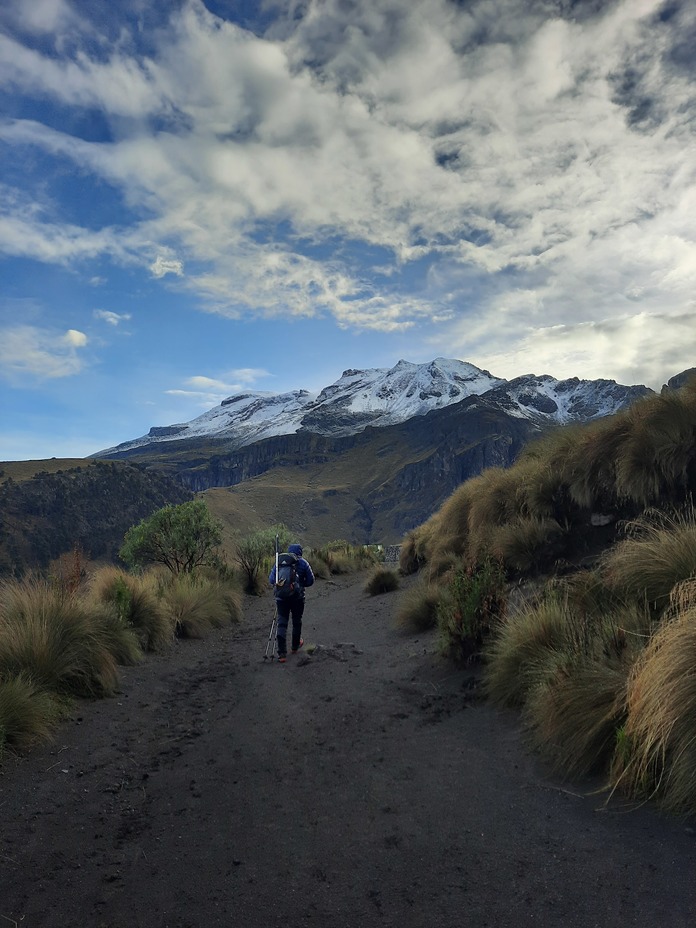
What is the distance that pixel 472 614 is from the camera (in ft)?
24.8

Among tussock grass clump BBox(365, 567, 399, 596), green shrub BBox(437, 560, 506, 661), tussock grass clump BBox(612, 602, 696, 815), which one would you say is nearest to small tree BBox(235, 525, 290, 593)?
tussock grass clump BBox(365, 567, 399, 596)

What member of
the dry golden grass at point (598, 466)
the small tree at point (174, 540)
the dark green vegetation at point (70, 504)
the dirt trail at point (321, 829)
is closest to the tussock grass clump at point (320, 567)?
the small tree at point (174, 540)

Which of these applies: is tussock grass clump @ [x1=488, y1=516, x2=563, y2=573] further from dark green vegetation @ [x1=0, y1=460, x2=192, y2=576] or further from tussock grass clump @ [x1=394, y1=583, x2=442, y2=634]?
dark green vegetation @ [x1=0, y1=460, x2=192, y2=576]

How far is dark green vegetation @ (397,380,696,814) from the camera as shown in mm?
3725

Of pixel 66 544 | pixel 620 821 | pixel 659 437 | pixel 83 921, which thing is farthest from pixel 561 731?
pixel 66 544

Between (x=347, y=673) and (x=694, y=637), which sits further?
(x=347, y=673)

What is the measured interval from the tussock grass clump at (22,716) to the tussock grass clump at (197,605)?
5214mm

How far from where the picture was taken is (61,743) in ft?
17.5

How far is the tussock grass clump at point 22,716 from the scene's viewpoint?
4961 millimetres

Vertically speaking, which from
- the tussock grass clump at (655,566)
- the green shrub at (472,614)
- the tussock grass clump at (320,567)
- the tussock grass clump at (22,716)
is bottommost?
the tussock grass clump at (320,567)

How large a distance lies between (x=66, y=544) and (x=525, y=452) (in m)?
103

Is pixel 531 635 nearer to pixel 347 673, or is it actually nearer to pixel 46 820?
pixel 347 673

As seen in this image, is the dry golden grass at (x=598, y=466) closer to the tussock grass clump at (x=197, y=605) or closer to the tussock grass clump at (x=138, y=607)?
the tussock grass clump at (x=138, y=607)

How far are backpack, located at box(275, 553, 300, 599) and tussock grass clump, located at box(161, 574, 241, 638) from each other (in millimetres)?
A: 2364
